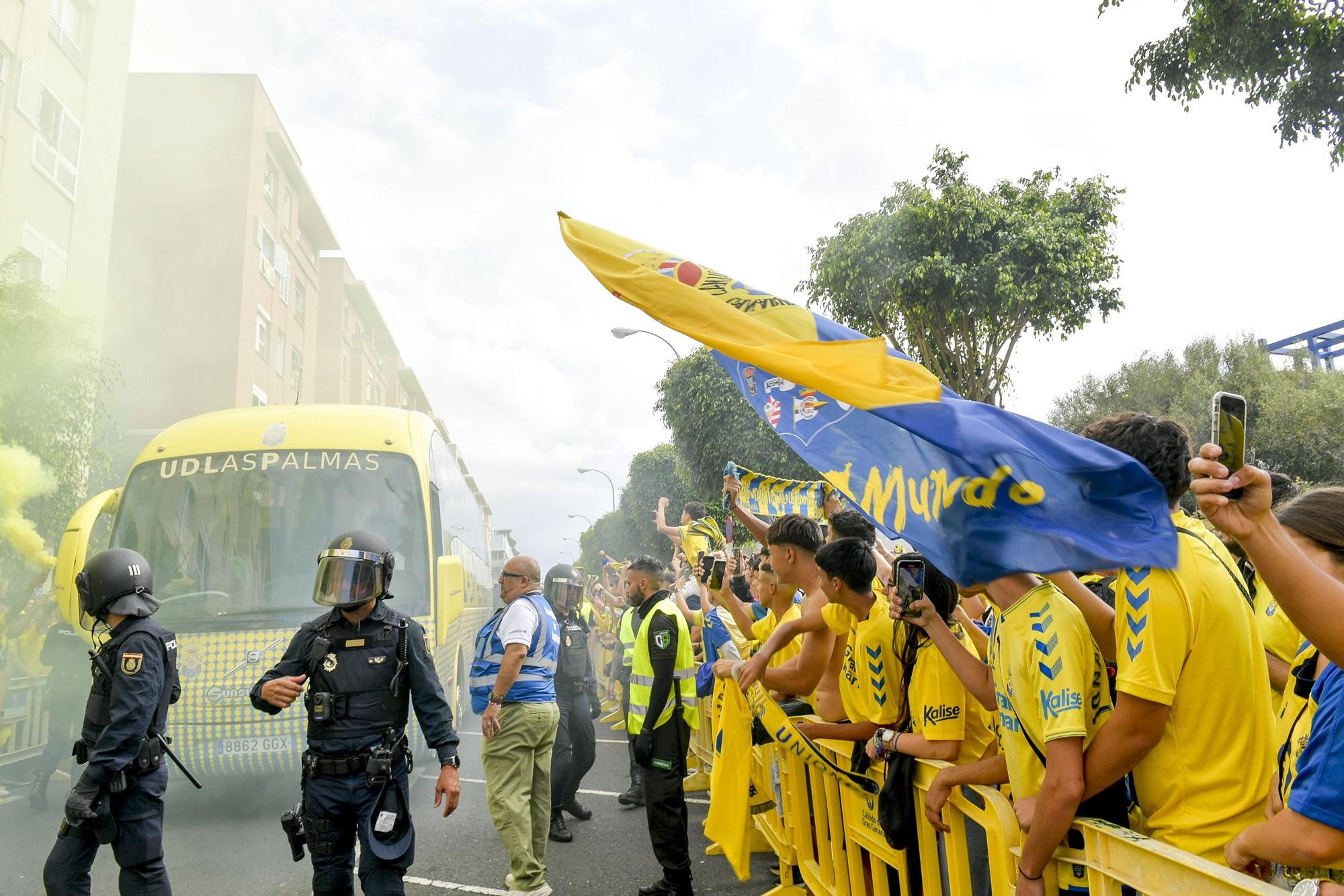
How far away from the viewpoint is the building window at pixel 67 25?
17.6 meters

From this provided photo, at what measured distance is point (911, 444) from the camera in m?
2.72

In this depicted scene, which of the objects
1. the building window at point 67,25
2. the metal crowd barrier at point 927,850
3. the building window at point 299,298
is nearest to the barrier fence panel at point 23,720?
the metal crowd barrier at point 927,850

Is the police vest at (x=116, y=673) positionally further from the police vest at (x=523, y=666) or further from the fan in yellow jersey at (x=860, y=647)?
the fan in yellow jersey at (x=860, y=647)

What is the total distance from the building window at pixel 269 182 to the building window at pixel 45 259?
437 inches

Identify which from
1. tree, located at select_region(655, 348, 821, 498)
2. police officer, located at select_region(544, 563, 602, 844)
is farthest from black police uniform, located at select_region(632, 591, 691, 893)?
tree, located at select_region(655, 348, 821, 498)

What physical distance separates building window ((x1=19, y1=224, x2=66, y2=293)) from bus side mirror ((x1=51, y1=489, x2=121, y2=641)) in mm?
11324

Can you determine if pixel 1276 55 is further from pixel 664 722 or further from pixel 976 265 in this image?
pixel 664 722

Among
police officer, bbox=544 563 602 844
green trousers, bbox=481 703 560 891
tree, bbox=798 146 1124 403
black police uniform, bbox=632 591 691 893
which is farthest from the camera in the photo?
tree, bbox=798 146 1124 403

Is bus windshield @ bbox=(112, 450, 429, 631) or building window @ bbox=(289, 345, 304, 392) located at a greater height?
building window @ bbox=(289, 345, 304, 392)

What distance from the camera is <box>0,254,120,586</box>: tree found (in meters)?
11.3

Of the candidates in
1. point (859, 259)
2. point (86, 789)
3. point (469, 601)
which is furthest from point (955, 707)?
point (859, 259)

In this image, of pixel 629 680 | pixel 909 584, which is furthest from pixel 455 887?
pixel 909 584

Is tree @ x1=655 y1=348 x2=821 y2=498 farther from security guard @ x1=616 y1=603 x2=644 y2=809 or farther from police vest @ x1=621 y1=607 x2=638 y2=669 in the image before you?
police vest @ x1=621 y1=607 x2=638 y2=669

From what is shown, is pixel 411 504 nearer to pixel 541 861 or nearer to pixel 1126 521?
pixel 541 861
